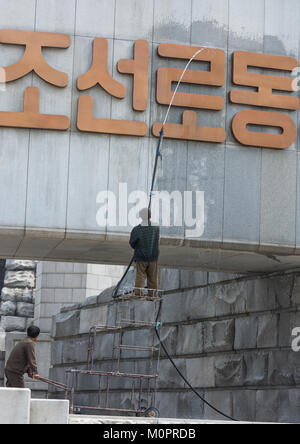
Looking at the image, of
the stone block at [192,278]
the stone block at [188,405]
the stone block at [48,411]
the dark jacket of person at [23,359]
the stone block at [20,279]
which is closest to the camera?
the stone block at [48,411]

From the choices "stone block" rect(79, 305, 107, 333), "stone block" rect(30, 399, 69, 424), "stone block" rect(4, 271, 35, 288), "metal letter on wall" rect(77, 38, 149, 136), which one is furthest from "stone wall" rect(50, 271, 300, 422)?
"stone block" rect(4, 271, 35, 288)

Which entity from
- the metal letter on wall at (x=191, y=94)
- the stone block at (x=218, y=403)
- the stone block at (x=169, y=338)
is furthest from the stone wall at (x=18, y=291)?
the metal letter on wall at (x=191, y=94)

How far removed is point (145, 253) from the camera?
15.2 metres

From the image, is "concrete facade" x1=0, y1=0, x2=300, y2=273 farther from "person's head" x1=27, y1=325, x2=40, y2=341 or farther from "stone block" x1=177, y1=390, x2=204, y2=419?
"stone block" x1=177, y1=390, x2=204, y2=419

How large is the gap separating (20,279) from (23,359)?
2336 centimetres

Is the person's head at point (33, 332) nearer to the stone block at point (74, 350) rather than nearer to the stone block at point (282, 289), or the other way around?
the stone block at point (282, 289)

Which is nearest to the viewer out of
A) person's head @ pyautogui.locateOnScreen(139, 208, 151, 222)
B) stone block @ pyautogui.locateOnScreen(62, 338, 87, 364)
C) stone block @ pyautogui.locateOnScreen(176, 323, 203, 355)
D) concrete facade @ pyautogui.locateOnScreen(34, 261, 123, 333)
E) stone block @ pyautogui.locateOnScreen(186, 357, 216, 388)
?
person's head @ pyautogui.locateOnScreen(139, 208, 151, 222)

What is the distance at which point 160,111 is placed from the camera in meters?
16.3

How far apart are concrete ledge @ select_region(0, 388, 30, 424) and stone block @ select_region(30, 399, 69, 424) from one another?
0.88 feet

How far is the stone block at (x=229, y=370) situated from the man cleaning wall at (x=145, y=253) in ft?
12.4

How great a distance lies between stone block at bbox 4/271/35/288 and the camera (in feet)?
119

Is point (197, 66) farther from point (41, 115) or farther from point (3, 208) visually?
point (3, 208)

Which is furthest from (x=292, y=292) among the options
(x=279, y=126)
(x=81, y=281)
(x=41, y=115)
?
(x=81, y=281)

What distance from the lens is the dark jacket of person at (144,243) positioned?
15172 millimetres
